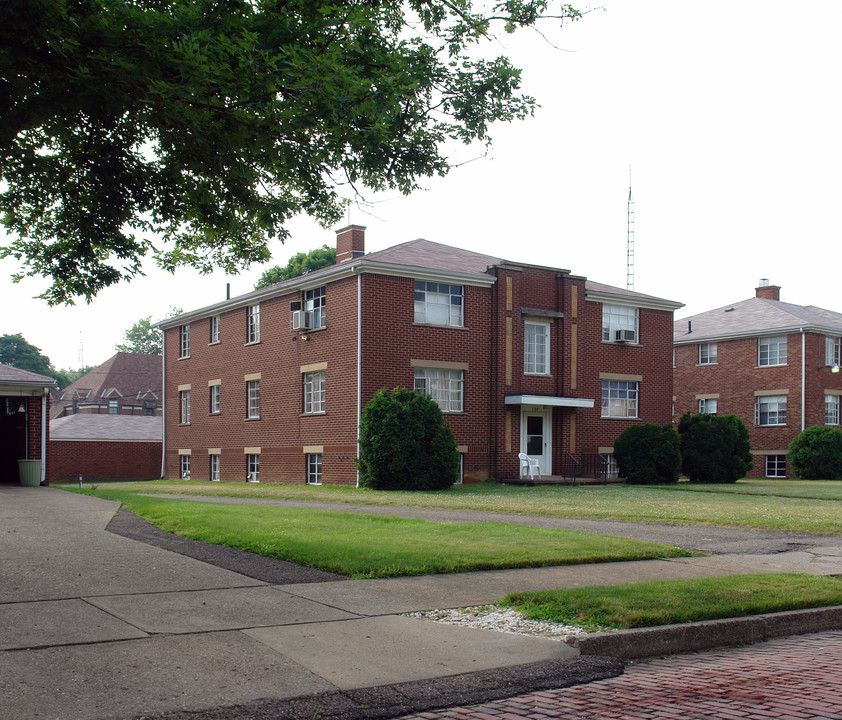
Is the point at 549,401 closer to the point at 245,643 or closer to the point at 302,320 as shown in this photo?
the point at 302,320

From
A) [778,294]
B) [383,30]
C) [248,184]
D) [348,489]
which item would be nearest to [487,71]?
[383,30]

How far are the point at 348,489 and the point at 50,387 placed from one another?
991 cm

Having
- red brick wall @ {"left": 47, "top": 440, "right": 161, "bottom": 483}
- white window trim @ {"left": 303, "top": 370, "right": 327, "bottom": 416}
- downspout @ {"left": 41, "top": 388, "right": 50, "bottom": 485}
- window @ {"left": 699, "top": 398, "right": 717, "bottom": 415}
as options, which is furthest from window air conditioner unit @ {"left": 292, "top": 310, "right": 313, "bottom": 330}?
window @ {"left": 699, "top": 398, "right": 717, "bottom": 415}

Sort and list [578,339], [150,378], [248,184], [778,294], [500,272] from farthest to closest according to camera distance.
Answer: [150,378] < [778,294] < [578,339] < [500,272] < [248,184]

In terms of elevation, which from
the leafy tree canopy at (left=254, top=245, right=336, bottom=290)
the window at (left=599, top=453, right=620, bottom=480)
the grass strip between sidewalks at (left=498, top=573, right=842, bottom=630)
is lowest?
the window at (left=599, top=453, right=620, bottom=480)

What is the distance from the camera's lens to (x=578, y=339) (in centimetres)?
3209

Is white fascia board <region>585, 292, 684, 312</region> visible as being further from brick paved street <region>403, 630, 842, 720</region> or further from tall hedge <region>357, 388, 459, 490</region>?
brick paved street <region>403, 630, 842, 720</region>

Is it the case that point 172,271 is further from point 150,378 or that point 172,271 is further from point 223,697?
point 150,378

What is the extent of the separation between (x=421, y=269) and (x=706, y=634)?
73.0ft

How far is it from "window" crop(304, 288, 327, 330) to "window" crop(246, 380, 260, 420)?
14.8 ft

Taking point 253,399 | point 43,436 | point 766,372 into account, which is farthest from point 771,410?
point 43,436

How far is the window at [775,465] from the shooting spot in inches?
1672

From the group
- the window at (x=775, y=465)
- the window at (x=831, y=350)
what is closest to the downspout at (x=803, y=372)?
the window at (x=831, y=350)

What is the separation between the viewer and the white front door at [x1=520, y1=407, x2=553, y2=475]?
3070 cm
